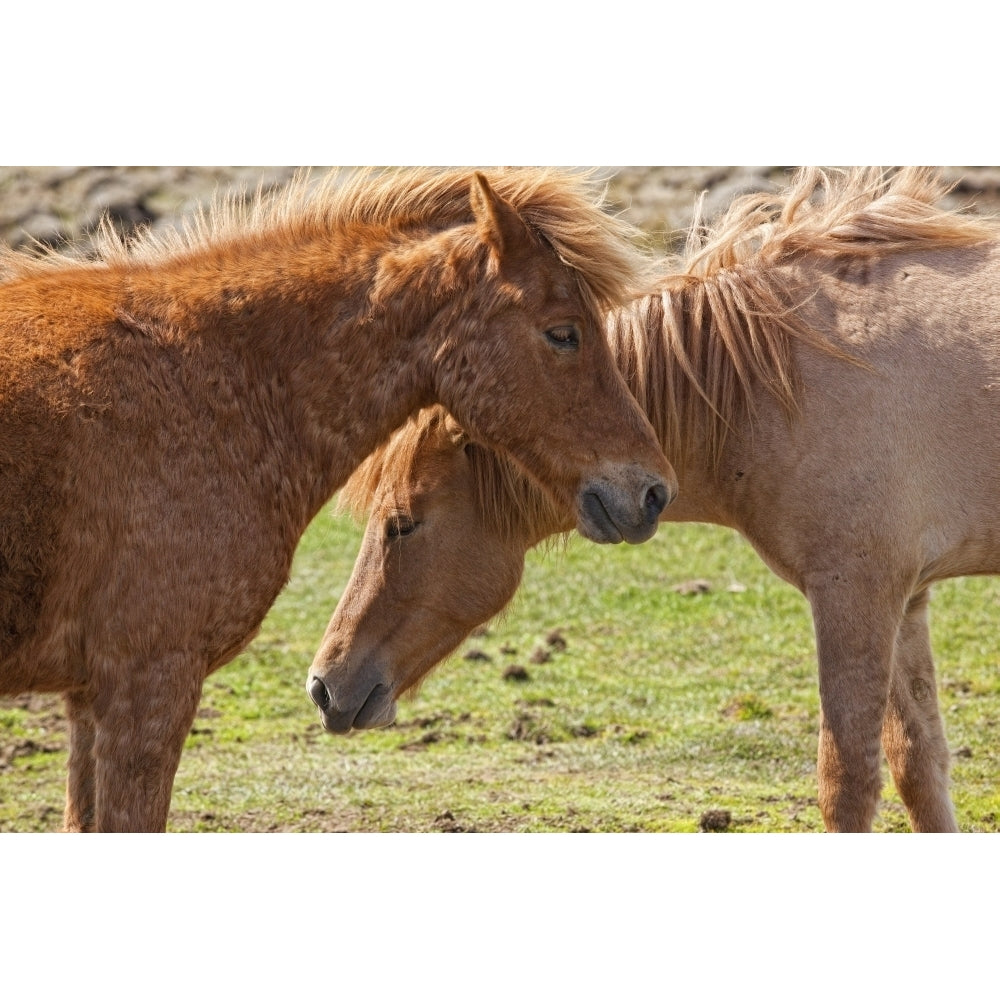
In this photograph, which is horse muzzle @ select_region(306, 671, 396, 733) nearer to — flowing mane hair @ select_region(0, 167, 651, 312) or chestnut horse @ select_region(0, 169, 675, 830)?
chestnut horse @ select_region(0, 169, 675, 830)

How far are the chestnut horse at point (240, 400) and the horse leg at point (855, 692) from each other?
85 centimetres

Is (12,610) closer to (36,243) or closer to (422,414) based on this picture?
(36,243)

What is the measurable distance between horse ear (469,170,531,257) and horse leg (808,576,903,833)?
165 cm

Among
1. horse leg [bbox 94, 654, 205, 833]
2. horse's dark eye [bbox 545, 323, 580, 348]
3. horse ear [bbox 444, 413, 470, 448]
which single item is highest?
horse's dark eye [bbox 545, 323, 580, 348]

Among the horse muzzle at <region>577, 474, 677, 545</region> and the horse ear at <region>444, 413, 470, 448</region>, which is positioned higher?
the horse ear at <region>444, 413, 470, 448</region>

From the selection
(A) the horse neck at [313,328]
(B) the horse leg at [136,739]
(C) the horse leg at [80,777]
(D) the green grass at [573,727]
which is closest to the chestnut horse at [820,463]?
(D) the green grass at [573,727]

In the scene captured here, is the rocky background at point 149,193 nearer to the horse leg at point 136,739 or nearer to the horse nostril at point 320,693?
the horse nostril at point 320,693

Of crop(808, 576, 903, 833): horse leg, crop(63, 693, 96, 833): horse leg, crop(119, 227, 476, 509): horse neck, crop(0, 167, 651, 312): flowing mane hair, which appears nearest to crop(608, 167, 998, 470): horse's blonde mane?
crop(0, 167, 651, 312): flowing mane hair

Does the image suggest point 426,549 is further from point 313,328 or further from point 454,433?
point 313,328

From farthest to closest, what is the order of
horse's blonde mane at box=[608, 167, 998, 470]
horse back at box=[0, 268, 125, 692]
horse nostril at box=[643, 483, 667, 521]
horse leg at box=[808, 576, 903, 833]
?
horse's blonde mane at box=[608, 167, 998, 470], horse leg at box=[808, 576, 903, 833], horse nostril at box=[643, 483, 667, 521], horse back at box=[0, 268, 125, 692]

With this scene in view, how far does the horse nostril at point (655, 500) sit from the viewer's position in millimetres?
4051

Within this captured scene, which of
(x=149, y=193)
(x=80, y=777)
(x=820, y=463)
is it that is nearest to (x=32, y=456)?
(x=80, y=777)

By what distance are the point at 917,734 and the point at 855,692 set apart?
799 millimetres

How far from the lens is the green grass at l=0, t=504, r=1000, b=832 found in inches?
233
